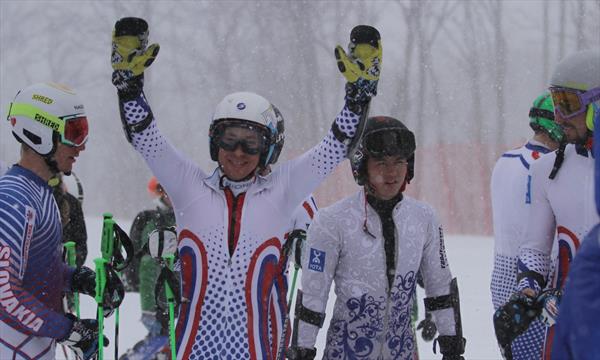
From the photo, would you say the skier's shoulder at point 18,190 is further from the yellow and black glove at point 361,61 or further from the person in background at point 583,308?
the person in background at point 583,308

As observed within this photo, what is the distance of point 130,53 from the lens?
3.37m

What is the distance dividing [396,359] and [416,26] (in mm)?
22959

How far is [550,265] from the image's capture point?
4008 millimetres

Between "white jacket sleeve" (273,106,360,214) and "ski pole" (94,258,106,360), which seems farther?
"ski pole" (94,258,106,360)

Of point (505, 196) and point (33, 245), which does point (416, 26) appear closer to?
point (505, 196)

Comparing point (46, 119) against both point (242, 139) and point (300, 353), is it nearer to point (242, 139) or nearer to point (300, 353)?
point (242, 139)

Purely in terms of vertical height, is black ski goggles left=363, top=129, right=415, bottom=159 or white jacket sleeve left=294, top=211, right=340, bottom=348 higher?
black ski goggles left=363, top=129, right=415, bottom=159

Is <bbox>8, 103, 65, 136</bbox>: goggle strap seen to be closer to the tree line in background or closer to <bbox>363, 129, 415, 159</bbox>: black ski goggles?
<bbox>363, 129, 415, 159</bbox>: black ski goggles

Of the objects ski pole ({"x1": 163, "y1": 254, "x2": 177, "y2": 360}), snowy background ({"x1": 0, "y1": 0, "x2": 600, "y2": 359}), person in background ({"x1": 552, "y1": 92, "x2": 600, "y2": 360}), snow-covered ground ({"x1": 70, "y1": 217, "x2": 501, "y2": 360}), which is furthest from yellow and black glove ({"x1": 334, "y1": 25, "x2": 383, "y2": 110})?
snowy background ({"x1": 0, "y1": 0, "x2": 600, "y2": 359})

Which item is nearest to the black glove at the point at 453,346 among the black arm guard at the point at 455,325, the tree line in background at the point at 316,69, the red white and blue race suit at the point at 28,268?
the black arm guard at the point at 455,325

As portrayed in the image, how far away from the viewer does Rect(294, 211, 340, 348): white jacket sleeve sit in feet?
11.8

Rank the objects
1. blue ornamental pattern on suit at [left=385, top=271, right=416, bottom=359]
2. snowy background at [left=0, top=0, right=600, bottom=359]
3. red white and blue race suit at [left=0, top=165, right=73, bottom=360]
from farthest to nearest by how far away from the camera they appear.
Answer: snowy background at [left=0, top=0, right=600, bottom=359] < blue ornamental pattern on suit at [left=385, top=271, right=416, bottom=359] < red white and blue race suit at [left=0, top=165, right=73, bottom=360]

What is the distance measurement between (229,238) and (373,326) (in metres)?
0.70

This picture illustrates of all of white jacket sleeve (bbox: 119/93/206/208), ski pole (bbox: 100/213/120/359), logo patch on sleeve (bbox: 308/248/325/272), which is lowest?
logo patch on sleeve (bbox: 308/248/325/272)
